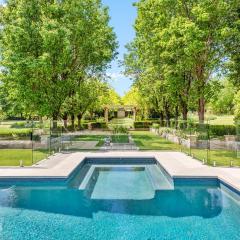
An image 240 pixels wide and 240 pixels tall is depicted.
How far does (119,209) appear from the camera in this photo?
11633 millimetres

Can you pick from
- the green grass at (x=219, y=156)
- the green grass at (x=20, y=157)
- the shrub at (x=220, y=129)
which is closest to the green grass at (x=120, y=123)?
the shrub at (x=220, y=129)

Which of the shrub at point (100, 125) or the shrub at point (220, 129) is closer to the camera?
the shrub at point (220, 129)

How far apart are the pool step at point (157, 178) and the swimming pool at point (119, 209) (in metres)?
0.04

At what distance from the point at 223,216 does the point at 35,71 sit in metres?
19.6

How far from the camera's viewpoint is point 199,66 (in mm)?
28797

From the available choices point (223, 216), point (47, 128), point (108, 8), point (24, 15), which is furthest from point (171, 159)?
point (108, 8)

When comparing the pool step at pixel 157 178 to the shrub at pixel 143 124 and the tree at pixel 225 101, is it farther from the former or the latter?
the tree at pixel 225 101

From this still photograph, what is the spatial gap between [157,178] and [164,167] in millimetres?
850

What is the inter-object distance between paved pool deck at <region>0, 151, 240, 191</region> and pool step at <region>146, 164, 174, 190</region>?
428 millimetres

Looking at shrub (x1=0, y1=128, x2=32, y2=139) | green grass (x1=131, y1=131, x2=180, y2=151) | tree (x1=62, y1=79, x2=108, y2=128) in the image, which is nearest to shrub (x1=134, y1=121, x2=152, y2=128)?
tree (x1=62, y1=79, x2=108, y2=128)

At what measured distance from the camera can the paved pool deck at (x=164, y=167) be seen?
14.8 meters

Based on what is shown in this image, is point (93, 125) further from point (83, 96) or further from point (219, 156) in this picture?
point (219, 156)

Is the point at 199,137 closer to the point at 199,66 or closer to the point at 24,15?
the point at 199,66

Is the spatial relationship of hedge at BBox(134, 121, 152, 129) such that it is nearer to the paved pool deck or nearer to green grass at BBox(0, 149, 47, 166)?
green grass at BBox(0, 149, 47, 166)
